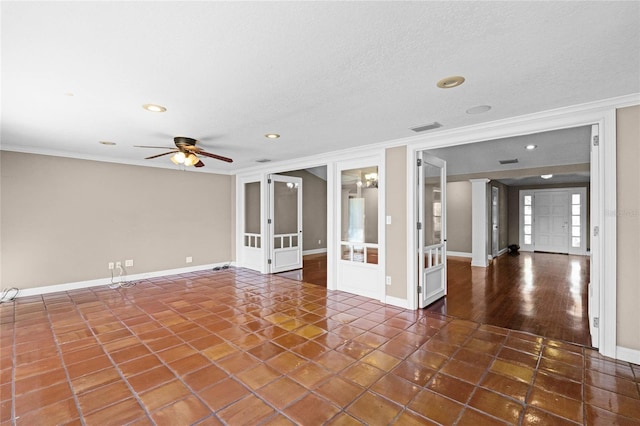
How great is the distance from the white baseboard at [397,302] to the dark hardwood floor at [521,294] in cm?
33

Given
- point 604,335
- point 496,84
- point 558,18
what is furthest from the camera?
point 604,335

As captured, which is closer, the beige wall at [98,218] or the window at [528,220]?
the beige wall at [98,218]

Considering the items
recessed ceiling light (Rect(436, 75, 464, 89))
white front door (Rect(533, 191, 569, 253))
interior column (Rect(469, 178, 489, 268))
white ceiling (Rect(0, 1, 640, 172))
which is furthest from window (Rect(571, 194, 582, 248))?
recessed ceiling light (Rect(436, 75, 464, 89))

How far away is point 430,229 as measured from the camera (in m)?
4.27

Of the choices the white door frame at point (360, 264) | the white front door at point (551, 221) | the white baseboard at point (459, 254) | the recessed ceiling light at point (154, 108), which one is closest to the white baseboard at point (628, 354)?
the white door frame at point (360, 264)

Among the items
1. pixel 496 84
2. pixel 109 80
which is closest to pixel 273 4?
pixel 109 80

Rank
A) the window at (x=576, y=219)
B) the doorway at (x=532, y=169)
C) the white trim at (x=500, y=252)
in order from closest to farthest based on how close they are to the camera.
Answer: the doorway at (x=532, y=169)
the white trim at (x=500, y=252)
the window at (x=576, y=219)

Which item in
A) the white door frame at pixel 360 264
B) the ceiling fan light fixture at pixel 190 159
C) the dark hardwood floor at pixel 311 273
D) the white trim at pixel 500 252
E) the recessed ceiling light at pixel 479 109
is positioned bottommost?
the dark hardwood floor at pixel 311 273

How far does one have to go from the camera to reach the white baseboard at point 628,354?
250cm

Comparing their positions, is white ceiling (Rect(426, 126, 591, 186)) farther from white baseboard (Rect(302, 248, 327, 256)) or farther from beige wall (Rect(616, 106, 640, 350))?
white baseboard (Rect(302, 248, 327, 256))

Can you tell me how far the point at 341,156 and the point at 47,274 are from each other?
5.21 metres

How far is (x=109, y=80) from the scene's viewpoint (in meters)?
2.23

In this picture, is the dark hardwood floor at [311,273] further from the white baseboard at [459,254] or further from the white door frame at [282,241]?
the white baseboard at [459,254]

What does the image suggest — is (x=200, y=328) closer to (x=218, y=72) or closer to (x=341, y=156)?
(x=218, y=72)
